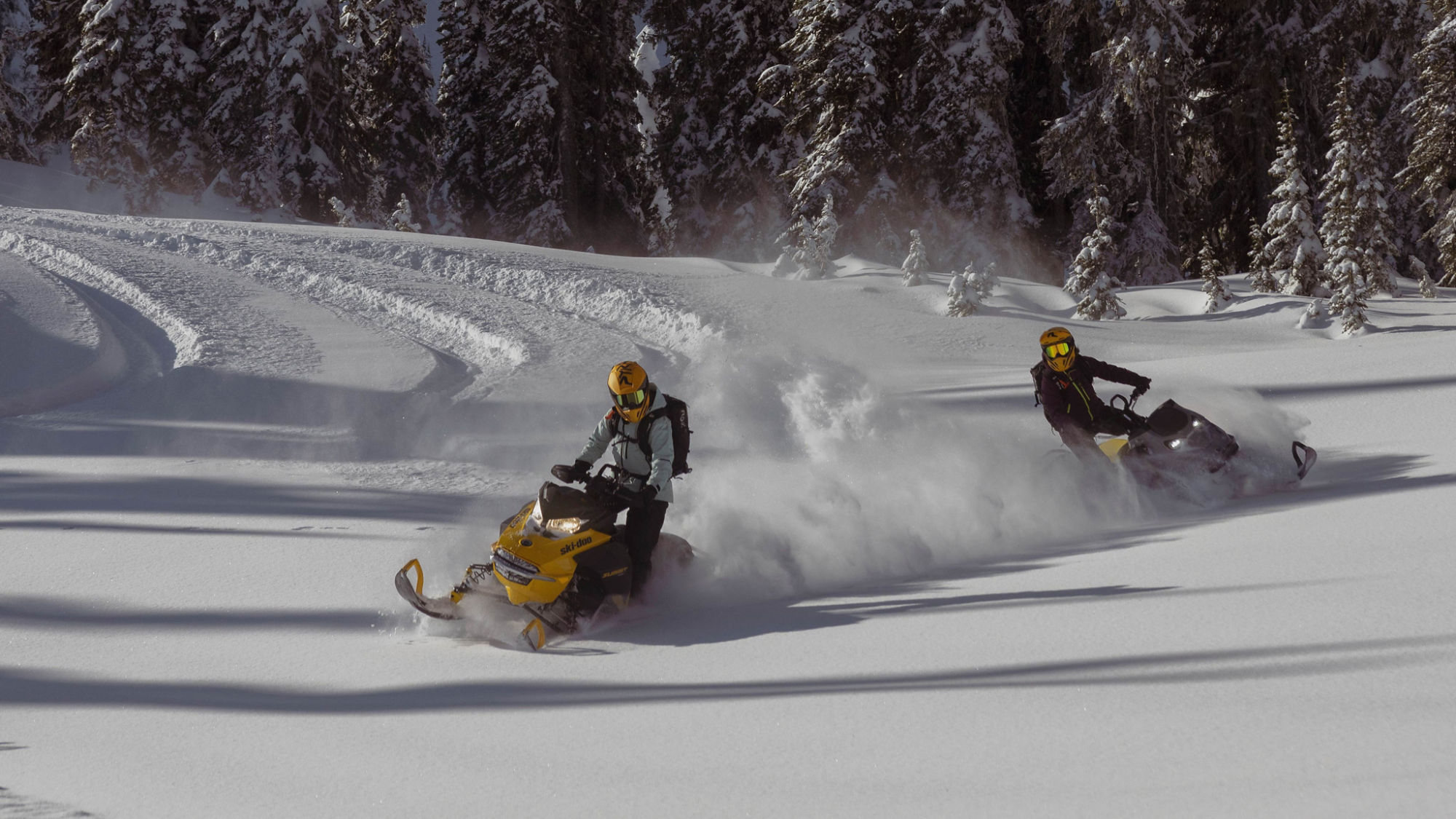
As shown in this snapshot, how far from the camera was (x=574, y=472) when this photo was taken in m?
6.52

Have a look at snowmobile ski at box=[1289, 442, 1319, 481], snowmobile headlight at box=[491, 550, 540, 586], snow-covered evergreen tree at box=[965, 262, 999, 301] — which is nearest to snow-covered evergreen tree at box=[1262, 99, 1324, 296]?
snow-covered evergreen tree at box=[965, 262, 999, 301]

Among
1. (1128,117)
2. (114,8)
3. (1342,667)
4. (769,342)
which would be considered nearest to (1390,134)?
(1128,117)

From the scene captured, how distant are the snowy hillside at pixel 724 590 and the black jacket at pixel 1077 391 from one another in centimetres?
48

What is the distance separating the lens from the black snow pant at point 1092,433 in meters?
8.39

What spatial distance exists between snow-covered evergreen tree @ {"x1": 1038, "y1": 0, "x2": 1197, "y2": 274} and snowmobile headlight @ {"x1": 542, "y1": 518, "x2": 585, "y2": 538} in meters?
21.8

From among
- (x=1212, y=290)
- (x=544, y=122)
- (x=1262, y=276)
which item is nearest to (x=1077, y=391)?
(x=1212, y=290)

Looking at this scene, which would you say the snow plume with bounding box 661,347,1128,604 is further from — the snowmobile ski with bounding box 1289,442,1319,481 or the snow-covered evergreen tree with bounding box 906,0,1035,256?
the snow-covered evergreen tree with bounding box 906,0,1035,256

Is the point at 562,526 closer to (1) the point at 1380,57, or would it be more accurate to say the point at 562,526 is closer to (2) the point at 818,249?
(2) the point at 818,249

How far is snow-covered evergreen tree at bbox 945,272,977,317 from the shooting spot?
1847cm

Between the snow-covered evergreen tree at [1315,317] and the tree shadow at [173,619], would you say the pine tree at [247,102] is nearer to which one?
the snow-covered evergreen tree at [1315,317]

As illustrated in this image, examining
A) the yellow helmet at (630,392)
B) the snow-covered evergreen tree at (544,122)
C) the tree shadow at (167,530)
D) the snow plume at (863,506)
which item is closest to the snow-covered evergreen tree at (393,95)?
the snow-covered evergreen tree at (544,122)

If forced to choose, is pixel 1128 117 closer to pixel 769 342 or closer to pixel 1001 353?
pixel 1001 353

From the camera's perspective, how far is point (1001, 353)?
653 inches

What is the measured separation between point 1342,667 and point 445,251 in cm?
1949
